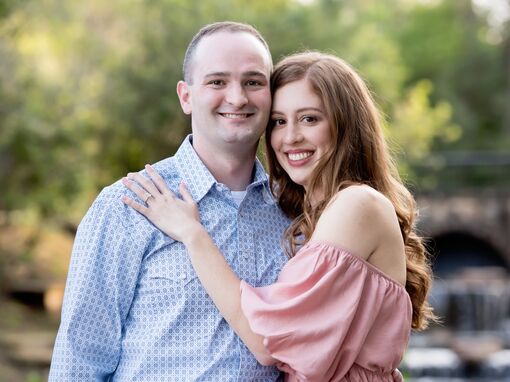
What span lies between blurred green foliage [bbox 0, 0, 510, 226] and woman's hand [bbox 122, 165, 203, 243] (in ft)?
21.5

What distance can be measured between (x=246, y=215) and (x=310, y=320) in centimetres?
45

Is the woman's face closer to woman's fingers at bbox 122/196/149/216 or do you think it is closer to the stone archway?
woman's fingers at bbox 122/196/149/216

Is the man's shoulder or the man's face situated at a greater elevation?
the man's face

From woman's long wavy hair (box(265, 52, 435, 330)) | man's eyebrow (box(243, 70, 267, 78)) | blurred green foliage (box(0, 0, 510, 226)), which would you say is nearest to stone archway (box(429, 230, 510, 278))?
blurred green foliage (box(0, 0, 510, 226))

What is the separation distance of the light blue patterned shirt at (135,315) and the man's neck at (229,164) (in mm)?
302

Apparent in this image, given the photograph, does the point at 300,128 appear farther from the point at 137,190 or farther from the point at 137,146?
the point at 137,146

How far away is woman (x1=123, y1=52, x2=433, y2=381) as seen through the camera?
2.79m

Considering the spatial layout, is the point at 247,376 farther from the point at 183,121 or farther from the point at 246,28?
the point at 183,121

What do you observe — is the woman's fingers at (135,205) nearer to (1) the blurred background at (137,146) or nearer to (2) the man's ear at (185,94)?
(2) the man's ear at (185,94)

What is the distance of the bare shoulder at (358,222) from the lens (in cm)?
284

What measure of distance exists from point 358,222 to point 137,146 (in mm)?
14004

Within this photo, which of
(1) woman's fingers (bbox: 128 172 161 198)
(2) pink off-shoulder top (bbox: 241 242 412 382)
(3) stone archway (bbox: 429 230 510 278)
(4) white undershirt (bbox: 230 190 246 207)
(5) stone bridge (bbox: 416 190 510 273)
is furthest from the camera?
(3) stone archway (bbox: 429 230 510 278)

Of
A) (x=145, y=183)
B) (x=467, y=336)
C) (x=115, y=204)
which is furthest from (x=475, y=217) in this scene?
(x=115, y=204)

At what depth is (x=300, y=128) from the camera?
120 inches
